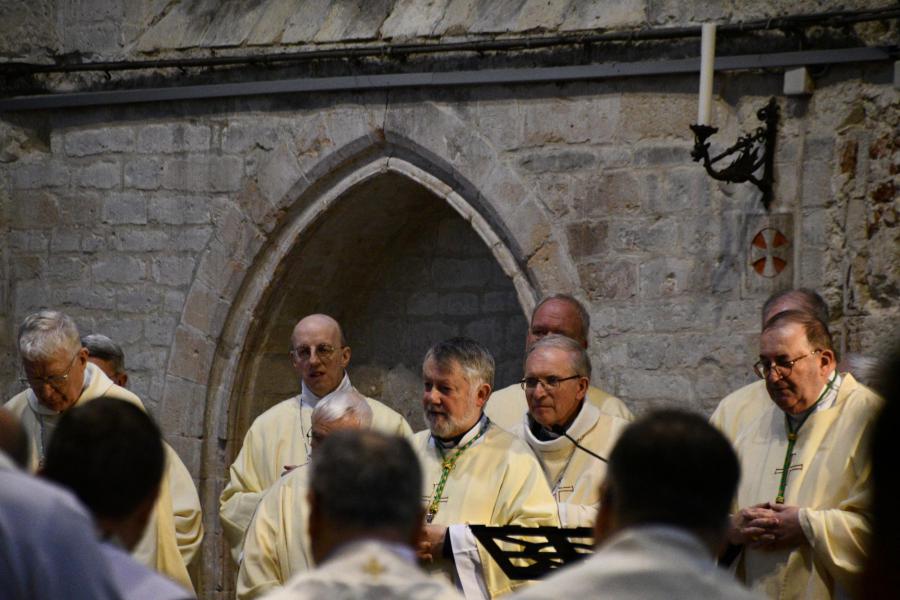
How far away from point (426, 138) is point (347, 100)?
1.81 feet

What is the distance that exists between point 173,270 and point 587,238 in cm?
247

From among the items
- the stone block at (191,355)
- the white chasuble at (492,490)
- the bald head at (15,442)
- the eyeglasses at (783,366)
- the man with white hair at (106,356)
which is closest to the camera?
the bald head at (15,442)

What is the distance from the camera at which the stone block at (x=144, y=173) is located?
8.86 m

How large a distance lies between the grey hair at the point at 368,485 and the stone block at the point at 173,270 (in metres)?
6.14

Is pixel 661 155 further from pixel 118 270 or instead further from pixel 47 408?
pixel 118 270

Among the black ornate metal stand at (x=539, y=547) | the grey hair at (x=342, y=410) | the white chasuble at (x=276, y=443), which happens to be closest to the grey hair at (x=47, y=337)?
the white chasuble at (x=276, y=443)

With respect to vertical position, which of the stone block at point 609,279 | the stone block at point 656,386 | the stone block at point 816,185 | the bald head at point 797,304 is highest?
the stone block at point 816,185

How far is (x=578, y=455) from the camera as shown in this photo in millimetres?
5953

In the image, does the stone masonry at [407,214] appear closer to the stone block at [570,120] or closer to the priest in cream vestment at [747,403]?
the stone block at [570,120]

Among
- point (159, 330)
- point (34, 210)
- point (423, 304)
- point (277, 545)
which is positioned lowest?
point (277, 545)

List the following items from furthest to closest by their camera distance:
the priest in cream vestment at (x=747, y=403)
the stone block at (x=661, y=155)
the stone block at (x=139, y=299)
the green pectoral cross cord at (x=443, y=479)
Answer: the stone block at (x=139, y=299) → the stone block at (x=661, y=155) → the priest in cream vestment at (x=747, y=403) → the green pectoral cross cord at (x=443, y=479)

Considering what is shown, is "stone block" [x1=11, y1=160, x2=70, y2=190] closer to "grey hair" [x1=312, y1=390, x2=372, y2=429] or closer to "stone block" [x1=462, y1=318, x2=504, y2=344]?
"stone block" [x1=462, y1=318, x2=504, y2=344]

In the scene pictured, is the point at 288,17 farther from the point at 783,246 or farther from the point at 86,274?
the point at 783,246

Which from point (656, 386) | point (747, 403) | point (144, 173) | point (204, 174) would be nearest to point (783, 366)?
point (747, 403)
